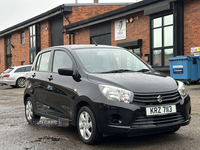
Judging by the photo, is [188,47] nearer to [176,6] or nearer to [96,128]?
[176,6]

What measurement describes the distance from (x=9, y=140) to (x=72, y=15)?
79.6ft

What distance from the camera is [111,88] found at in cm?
424

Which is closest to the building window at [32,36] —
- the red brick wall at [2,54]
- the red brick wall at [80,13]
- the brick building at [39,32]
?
the brick building at [39,32]

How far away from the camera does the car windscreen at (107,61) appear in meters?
5.08

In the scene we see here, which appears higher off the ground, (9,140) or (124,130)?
(124,130)

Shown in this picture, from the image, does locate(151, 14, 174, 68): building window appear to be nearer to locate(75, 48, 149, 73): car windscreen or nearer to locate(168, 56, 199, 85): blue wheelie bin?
locate(168, 56, 199, 85): blue wheelie bin

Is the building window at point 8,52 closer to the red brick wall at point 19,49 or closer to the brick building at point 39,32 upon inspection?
the brick building at point 39,32

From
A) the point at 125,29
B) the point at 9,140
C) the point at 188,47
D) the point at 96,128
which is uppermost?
the point at 125,29

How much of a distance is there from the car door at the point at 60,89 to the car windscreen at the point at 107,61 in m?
0.32

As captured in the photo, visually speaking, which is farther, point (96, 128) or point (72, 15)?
→ point (72, 15)

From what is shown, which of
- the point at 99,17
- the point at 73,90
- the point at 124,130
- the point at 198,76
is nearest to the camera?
the point at 124,130

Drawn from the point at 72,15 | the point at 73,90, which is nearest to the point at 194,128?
the point at 73,90

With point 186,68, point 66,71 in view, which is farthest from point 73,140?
point 186,68

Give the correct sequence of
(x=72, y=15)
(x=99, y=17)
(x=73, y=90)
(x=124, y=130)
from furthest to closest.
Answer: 1. (x=72, y=15)
2. (x=99, y=17)
3. (x=73, y=90)
4. (x=124, y=130)
